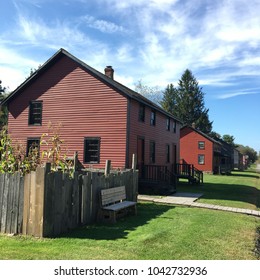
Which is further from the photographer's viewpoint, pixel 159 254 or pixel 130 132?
pixel 130 132

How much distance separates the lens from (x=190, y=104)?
7212cm

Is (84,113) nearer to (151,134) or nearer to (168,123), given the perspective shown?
(151,134)

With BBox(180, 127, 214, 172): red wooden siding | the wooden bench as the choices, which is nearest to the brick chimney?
the wooden bench

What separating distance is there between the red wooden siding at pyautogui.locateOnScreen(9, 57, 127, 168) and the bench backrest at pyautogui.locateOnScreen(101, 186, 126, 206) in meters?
7.54

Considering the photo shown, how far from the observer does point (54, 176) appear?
24.7 ft

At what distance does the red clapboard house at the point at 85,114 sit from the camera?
18750 millimetres

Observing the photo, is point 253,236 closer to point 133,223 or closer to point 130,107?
point 133,223

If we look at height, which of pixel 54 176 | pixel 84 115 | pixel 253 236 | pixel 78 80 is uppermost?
pixel 78 80

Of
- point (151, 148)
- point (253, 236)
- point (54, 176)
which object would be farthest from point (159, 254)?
point (151, 148)

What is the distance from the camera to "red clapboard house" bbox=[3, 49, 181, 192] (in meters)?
18.8

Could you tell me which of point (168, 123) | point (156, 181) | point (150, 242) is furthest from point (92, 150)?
point (150, 242)

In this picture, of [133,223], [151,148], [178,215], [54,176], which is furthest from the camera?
[151,148]

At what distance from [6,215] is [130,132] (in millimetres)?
11830
